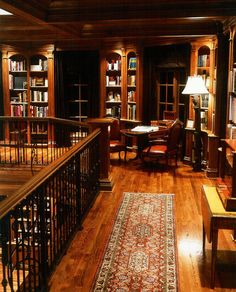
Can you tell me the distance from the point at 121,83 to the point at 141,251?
18.7 ft

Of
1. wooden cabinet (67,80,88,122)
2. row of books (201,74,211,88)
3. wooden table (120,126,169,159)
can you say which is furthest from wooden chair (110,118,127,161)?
row of books (201,74,211,88)

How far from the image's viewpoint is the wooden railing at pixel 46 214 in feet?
8.70

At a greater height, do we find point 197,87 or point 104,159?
point 197,87

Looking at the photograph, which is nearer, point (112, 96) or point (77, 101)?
point (112, 96)

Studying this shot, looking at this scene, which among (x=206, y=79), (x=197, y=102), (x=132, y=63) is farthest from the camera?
(x=132, y=63)

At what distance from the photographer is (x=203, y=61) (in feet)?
26.0

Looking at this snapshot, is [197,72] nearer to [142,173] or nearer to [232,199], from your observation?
[142,173]

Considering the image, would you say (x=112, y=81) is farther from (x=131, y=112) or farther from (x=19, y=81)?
(x=19, y=81)

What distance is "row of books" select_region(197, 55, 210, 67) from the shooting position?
7840 millimetres

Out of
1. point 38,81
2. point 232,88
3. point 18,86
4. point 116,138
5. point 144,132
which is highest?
point 38,81

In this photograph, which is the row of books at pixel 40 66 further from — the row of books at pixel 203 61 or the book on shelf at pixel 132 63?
the row of books at pixel 203 61

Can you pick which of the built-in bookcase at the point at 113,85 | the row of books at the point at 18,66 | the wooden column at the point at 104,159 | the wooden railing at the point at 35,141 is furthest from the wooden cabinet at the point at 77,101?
the wooden column at the point at 104,159

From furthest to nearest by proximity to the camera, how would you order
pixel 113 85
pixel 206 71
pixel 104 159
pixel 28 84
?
pixel 28 84
pixel 113 85
pixel 206 71
pixel 104 159

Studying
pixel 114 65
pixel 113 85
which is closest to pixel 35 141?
pixel 113 85
